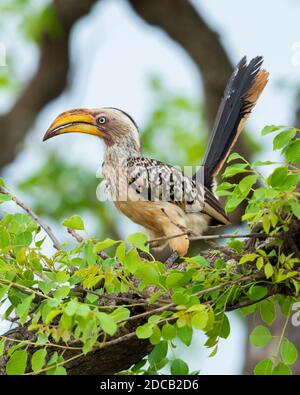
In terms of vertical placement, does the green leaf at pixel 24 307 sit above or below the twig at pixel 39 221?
below

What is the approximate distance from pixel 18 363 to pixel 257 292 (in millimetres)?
773

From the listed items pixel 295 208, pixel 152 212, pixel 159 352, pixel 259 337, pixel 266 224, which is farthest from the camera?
pixel 152 212

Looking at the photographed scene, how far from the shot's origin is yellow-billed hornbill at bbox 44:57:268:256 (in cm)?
414

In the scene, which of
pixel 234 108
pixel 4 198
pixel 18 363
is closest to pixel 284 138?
pixel 4 198

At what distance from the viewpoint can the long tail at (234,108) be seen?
4.18m

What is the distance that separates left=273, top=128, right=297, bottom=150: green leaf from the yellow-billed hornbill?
5.34 feet

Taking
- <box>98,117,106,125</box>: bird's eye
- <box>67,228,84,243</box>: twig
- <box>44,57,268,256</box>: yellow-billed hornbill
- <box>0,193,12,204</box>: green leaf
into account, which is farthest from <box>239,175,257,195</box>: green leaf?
<box>98,117,106,125</box>: bird's eye

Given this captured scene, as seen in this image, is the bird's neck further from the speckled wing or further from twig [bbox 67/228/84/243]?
twig [bbox 67/228/84/243]

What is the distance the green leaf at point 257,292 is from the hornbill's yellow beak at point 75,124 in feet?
5.40

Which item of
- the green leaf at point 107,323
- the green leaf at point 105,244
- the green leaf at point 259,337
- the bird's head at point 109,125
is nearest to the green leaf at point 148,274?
the green leaf at point 105,244

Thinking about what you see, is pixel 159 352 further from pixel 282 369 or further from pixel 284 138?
pixel 284 138

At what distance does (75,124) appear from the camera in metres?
4.19

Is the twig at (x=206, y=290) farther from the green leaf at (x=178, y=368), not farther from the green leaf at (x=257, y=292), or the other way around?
the green leaf at (x=178, y=368)

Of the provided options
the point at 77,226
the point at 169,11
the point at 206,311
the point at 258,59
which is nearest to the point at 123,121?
the point at 258,59
